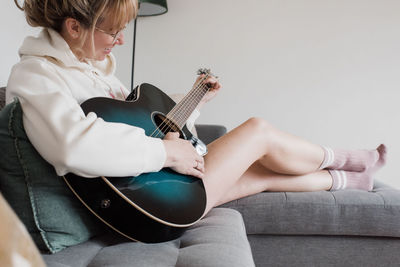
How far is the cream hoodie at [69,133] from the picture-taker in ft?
2.69

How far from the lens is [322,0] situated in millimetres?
2693

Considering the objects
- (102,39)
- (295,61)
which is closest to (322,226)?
(102,39)

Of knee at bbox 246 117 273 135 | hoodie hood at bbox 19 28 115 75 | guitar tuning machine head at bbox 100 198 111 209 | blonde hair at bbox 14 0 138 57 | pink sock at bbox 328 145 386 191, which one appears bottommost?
pink sock at bbox 328 145 386 191

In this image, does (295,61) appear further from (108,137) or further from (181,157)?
(108,137)

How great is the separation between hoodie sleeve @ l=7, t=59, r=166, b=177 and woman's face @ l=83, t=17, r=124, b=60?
0.21 m

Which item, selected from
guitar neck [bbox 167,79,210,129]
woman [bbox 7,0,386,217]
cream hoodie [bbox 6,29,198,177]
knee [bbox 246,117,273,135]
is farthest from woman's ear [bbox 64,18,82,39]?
knee [bbox 246,117,273,135]

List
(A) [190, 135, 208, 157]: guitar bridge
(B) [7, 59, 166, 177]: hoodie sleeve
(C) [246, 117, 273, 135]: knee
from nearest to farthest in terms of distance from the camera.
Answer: (B) [7, 59, 166, 177]: hoodie sleeve → (A) [190, 135, 208, 157]: guitar bridge → (C) [246, 117, 273, 135]: knee

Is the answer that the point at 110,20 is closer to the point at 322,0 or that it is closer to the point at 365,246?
the point at 365,246

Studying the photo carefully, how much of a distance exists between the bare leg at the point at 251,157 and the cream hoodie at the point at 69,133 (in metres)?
0.32

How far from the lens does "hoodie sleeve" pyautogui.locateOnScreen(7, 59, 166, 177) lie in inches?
32.2

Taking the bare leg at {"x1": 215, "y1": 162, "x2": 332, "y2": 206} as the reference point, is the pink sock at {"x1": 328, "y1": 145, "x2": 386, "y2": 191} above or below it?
above

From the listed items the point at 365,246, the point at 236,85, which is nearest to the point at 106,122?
the point at 365,246

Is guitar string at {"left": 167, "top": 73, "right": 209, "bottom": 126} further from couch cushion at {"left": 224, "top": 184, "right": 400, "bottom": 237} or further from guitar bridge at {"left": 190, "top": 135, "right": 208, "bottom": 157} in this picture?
couch cushion at {"left": 224, "top": 184, "right": 400, "bottom": 237}

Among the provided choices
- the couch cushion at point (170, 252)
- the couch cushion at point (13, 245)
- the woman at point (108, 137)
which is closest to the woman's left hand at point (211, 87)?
the woman at point (108, 137)
